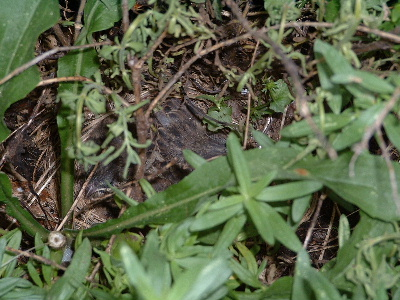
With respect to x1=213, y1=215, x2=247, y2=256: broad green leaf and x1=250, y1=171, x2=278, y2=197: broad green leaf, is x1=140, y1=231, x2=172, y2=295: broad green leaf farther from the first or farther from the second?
x1=250, y1=171, x2=278, y2=197: broad green leaf

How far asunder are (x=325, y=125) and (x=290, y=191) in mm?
157

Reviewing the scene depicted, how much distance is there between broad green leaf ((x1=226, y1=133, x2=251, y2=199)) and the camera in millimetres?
989

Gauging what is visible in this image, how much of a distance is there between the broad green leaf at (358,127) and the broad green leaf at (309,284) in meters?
0.26

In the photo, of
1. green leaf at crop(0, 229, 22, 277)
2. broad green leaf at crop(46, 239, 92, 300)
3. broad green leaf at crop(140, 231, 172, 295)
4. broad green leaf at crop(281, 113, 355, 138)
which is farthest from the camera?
green leaf at crop(0, 229, 22, 277)

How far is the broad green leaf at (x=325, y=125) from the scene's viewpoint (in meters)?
0.90

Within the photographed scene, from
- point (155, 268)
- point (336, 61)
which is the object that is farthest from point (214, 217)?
point (336, 61)

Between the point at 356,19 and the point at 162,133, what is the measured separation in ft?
3.39

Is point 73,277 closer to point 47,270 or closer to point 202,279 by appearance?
point 47,270

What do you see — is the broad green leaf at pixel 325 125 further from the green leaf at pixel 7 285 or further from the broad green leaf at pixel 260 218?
the green leaf at pixel 7 285

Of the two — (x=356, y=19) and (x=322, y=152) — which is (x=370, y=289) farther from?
(x=356, y=19)

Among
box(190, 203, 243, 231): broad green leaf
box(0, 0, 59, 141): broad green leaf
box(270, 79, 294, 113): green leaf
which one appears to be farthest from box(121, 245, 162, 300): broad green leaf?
box(270, 79, 294, 113): green leaf

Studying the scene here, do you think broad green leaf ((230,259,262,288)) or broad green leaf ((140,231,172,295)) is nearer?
broad green leaf ((140,231,172,295))

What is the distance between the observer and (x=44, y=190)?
6.03 feet

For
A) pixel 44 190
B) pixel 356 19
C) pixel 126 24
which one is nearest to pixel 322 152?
pixel 356 19
